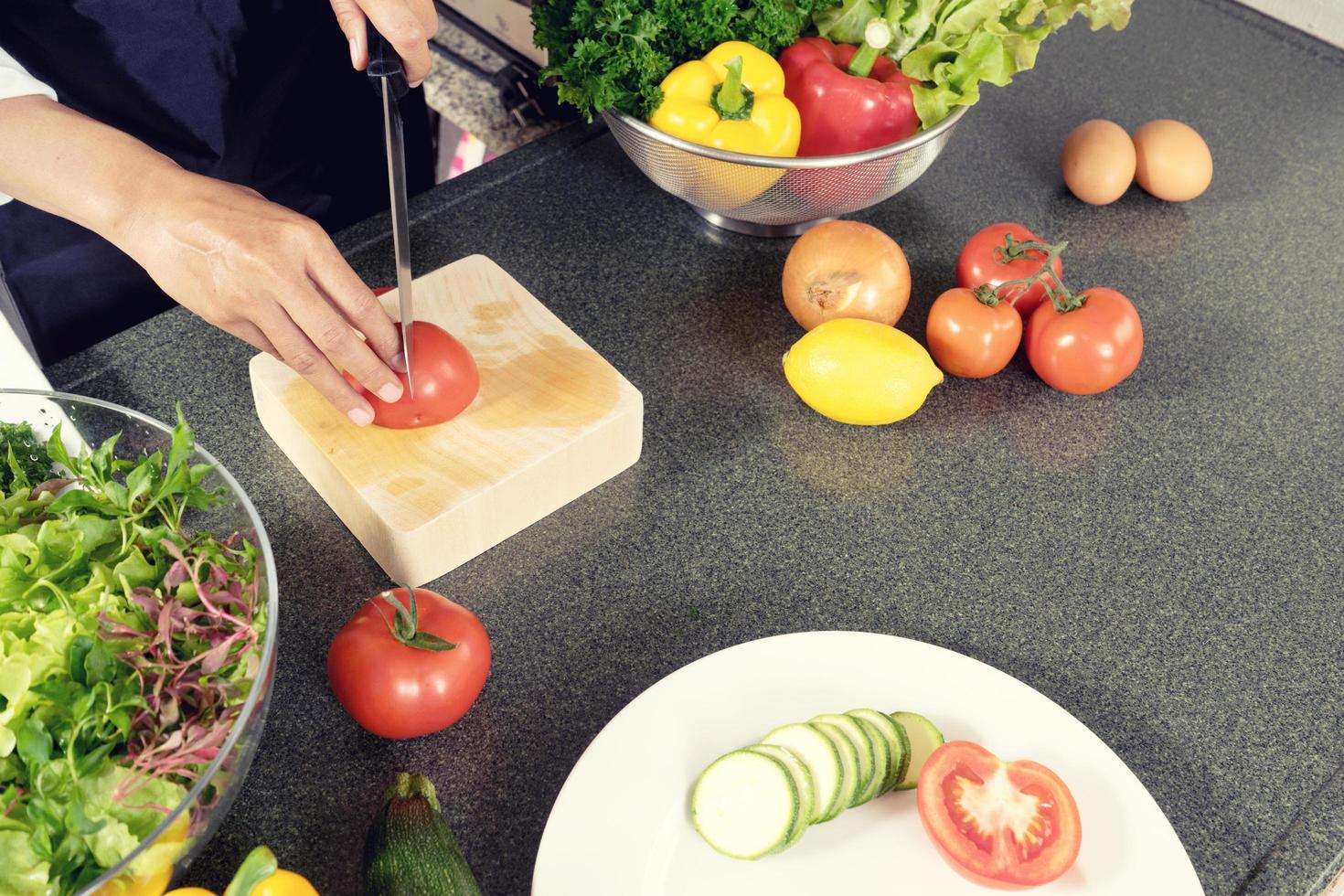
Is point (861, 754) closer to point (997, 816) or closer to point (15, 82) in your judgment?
point (997, 816)

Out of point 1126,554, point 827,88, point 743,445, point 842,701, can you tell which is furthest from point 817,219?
point 842,701

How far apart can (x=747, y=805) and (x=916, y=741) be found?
0.44 feet

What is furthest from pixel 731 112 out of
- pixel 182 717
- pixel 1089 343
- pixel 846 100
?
pixel 182 717

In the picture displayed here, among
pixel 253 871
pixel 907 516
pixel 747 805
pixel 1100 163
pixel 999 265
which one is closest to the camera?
pixel 253 871

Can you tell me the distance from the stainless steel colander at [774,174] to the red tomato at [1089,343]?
0.67 feet

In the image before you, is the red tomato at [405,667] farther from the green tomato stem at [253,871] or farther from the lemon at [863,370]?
the lemon at [863,370]

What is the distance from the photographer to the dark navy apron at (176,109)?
1014 mm

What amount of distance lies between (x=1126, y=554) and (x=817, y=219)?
0.49 m

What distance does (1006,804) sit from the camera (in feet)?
2.21

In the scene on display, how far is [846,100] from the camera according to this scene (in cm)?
104

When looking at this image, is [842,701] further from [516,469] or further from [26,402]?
[26,402]

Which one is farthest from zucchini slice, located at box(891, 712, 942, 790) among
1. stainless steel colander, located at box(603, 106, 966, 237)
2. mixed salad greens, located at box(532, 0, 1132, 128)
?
mixed salad greens, located at box(532, 0, 1132, 128)

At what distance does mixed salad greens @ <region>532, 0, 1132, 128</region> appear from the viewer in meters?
1.01

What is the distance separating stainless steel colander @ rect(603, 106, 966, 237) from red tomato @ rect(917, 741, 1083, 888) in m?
0.56
